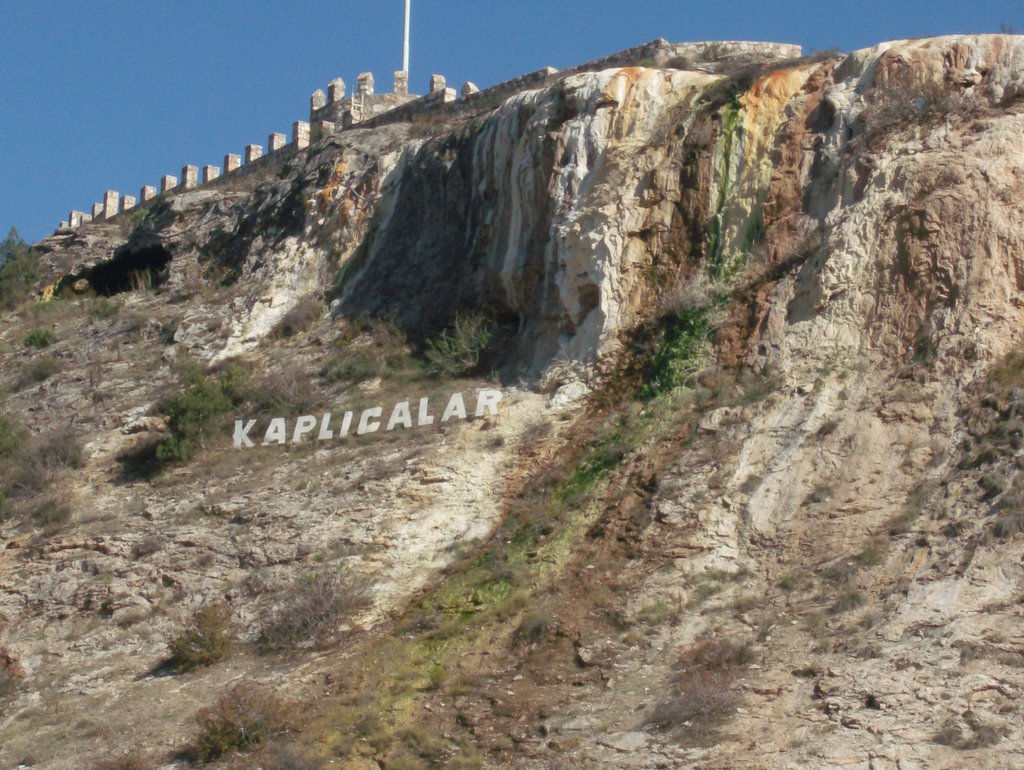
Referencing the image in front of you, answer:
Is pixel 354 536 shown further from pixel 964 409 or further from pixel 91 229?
pixel 91 229

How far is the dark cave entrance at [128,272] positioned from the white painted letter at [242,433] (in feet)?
32.5

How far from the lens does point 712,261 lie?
20.9m

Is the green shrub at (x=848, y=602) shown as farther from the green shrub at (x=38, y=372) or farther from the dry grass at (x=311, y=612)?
the green shrub at (x=38, y=372)

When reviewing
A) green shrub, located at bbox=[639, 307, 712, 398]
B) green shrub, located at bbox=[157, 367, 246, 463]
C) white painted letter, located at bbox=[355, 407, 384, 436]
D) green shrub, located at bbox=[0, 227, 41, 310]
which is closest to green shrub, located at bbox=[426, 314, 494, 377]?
white painted letter, located at bbox=[355, 407, 384, 436]

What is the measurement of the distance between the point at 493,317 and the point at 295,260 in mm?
6042

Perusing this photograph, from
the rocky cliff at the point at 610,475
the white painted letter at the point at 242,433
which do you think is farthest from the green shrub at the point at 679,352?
the white painted letter at the point at 242,433

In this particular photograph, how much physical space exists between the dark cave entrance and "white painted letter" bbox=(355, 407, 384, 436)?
1160 cm

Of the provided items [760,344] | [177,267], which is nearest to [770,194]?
[760,344]

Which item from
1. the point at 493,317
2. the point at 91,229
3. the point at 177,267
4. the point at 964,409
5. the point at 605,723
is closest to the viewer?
the point at 605,723

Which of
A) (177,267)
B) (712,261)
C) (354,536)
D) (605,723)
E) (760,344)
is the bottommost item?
(605,723)

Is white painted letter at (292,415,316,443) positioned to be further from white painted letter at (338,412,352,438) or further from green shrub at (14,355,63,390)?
green shrub at (14,355,63,390)

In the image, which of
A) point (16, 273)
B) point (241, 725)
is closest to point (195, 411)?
point (241, 725)

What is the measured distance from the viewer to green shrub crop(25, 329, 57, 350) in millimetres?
30641

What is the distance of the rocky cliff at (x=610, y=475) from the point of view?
14891 millimetres
